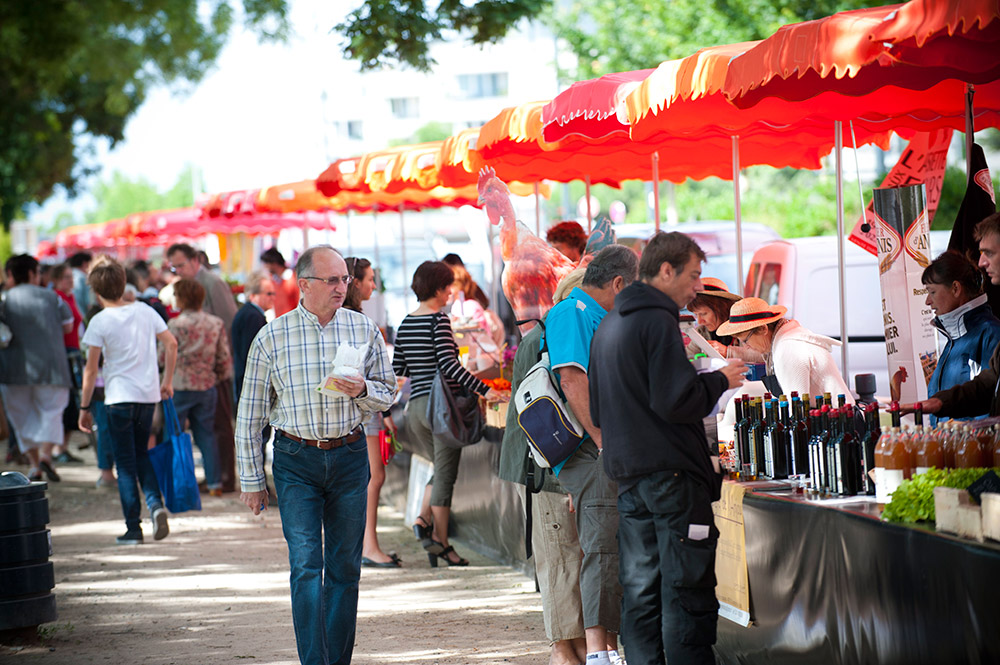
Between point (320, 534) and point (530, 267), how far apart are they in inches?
95.0

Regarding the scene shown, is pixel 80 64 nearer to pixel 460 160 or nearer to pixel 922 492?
pixel 460 160

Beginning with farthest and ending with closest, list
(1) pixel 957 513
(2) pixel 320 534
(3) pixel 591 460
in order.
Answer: (3) pixel 591 460 < (2) pixel 320 534 < (1) pixel 957 513

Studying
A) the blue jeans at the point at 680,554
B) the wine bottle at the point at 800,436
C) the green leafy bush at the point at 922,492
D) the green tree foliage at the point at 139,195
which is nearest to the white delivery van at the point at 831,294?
the wine bottle at the point at 800,436

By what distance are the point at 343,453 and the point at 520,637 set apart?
6.14 ft

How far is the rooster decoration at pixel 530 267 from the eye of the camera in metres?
6.73

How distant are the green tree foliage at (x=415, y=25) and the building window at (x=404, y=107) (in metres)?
90.3

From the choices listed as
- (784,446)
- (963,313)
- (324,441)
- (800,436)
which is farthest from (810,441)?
(324,441)

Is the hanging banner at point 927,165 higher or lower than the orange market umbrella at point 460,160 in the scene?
lower

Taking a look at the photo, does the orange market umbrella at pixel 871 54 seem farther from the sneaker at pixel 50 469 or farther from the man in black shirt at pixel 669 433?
the sneaker at pixel 50 469

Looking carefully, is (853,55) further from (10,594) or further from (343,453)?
(10,594)

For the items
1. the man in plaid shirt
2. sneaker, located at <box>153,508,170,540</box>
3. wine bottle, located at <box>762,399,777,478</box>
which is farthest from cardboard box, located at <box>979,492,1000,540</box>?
sneaker, located at <box>153,508,170,540</box>

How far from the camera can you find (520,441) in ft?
17.9

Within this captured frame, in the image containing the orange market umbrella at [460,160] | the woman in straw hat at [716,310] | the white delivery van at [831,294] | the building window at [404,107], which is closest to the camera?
the woman in straw hat at [716,310]

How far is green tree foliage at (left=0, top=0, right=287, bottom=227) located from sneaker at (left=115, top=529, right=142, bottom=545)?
1089cm
